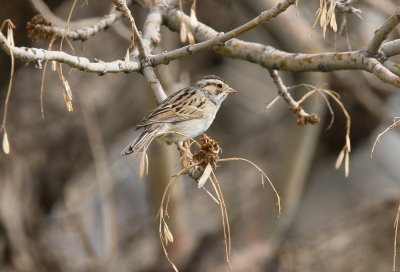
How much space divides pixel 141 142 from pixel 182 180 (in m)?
4.05

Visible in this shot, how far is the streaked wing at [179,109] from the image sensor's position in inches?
167

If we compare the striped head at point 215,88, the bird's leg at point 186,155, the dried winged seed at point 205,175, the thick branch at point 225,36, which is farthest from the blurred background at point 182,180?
the dried winged seed at point 205,175

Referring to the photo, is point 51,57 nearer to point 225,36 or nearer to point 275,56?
point 225,36

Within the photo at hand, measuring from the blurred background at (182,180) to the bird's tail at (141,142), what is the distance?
252cm

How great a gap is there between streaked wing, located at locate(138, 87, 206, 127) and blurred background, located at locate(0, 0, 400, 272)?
1906mm

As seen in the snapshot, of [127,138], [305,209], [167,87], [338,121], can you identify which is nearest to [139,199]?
[127,138]

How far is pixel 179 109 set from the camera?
4.42 meters

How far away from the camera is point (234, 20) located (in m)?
9.17

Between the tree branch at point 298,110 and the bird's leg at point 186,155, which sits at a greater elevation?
the bird's leg at point 186,155

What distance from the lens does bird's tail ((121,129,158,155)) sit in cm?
370

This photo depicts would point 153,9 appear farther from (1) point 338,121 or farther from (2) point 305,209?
(2) point 305,209

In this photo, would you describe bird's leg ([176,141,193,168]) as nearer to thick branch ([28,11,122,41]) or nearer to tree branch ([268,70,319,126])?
tree branch ([268,70,319,126])

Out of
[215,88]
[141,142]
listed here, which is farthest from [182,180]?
[141,142]

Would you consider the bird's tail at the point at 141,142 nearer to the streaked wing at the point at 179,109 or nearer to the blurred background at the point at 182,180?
the streaked wing at the point at 179,109
